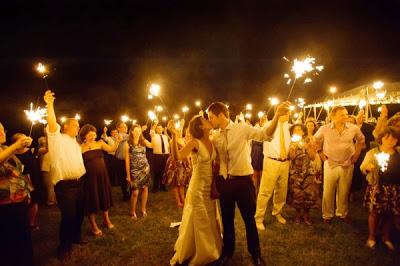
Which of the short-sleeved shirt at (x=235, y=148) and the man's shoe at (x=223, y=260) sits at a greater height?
the short-sleeved shirt at (x=235, y=148)

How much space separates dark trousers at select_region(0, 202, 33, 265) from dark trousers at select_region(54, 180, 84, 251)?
Result: 1.09m

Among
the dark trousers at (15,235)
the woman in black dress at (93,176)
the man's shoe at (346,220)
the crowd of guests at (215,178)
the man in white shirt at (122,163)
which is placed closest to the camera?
the dark trousers at (15,235)

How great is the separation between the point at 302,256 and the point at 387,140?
8.35 feet

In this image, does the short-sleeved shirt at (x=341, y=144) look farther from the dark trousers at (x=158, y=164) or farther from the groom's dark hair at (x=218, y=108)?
the dark trousers at (x=158, y=164)

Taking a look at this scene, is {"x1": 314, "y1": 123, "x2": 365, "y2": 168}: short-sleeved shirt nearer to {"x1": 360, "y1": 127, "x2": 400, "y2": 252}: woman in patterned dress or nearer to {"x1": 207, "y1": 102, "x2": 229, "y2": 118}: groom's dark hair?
{"x1": 360, "y1": 127, "x2": 400, "y2": 252}: woman in patterned dress

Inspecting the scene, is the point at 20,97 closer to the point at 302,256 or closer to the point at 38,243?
the point at 38,243

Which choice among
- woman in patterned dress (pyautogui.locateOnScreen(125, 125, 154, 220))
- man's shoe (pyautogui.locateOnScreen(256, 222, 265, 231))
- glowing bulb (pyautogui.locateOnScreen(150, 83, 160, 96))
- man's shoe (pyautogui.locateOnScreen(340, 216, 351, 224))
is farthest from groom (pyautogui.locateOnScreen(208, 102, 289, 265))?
woman in patterned dress (pyautogui.locateOnScreen(125, 125, 154, 220))

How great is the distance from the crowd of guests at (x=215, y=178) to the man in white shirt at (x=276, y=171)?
0.02 meters

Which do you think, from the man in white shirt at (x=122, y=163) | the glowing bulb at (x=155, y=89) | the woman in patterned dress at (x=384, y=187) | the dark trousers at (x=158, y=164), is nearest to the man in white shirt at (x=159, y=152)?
the dark trousers at (x=158, y=164)

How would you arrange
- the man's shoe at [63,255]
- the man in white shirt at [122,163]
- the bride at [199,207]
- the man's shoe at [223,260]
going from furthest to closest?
the man in white shirt at [122,163] < the man's shoe at [63,255] < the man's shoe at [223,260] < the bride at [199,207]

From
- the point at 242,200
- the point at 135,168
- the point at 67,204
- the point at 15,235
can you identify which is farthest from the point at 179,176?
the point at 15,235

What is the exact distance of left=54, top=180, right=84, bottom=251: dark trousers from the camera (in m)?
4.96

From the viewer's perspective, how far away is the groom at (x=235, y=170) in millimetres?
4496

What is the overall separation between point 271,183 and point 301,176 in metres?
0.72
